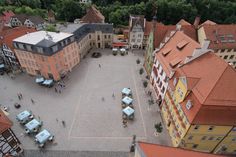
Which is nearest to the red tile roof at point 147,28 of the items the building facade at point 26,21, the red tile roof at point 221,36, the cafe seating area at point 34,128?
the red tile roof at point 221,36

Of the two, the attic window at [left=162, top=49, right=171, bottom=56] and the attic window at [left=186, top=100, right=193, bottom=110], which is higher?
the attic window at [left=162, top=49, right=171, bottom=56]

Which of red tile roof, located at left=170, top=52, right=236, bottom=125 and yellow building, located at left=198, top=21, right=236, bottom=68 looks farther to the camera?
yellow building, located at left=198, top=21, right=236, bottom=68

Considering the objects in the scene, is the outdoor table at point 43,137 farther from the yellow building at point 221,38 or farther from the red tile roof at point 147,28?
the red tile roof at point 147,28

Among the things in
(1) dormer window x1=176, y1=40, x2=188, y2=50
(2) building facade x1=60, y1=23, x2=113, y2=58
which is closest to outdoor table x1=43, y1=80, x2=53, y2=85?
(2) building facade x1=60, y1=23, x2=113, y2=58

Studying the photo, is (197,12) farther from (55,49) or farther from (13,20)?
(13,20)

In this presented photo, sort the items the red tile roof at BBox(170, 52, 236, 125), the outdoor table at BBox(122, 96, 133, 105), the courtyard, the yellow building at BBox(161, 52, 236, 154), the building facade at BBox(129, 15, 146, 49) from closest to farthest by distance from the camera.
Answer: the red tile roof at BBox(170, 52, 236, 125) → the yellow building at BBox(161, 52, 236, 154) → the courtyard → the outdoor table at BBox(122, 96, 133, 105) → the building facade at BBox(129, 15, 146, 49)

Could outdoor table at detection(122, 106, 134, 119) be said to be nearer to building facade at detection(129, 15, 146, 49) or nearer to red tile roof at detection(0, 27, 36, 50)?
building facade at detection(129, 15, 146, 49)

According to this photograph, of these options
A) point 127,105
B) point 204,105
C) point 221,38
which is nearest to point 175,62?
point 204,105

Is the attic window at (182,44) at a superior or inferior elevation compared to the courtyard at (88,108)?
superior
